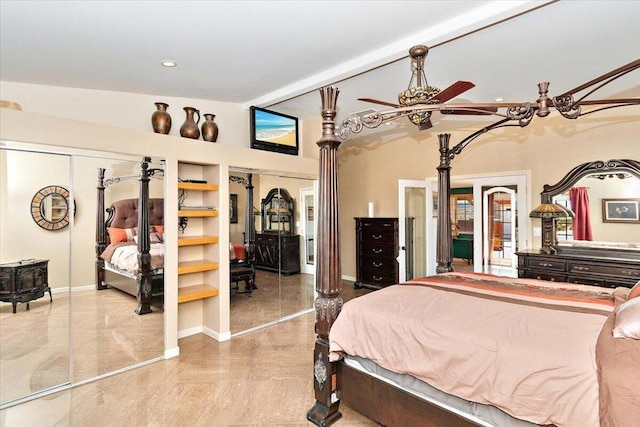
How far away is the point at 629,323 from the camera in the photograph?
1.53 metres

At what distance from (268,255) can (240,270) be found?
403mm

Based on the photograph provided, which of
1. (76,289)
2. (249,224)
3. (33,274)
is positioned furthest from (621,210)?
(33,274)

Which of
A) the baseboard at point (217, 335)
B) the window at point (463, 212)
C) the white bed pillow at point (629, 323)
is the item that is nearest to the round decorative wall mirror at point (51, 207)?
the baseboard at point (217, 335)

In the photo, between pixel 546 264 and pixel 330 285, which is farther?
pixel 546 264

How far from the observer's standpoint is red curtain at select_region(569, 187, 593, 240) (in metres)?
Result: 4.25

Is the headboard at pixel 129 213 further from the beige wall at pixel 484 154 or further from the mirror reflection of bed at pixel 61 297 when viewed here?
the beige wall at pixel 484 154

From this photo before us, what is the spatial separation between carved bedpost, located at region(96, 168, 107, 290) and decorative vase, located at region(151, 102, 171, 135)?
70 centimetres

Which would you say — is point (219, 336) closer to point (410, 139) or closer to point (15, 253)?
point (15, 253)

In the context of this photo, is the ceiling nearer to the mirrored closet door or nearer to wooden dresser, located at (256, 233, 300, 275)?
the mirrored closet door

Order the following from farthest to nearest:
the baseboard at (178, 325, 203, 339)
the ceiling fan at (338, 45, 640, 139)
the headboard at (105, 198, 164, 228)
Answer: the baseboard at (178, 325, 203, 339) → the headboard at (105, 198, 164, 228) → the ceiling fan at (338, 45, 640, 139)

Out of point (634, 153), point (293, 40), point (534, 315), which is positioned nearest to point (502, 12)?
point (293, 40)

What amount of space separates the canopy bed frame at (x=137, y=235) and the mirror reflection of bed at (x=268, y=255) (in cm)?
85

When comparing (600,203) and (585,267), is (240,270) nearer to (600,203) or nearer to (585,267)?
(585,267)

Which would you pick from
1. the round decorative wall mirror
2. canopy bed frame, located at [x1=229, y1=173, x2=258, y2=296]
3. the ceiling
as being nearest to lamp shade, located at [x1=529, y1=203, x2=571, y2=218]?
the ceiling
